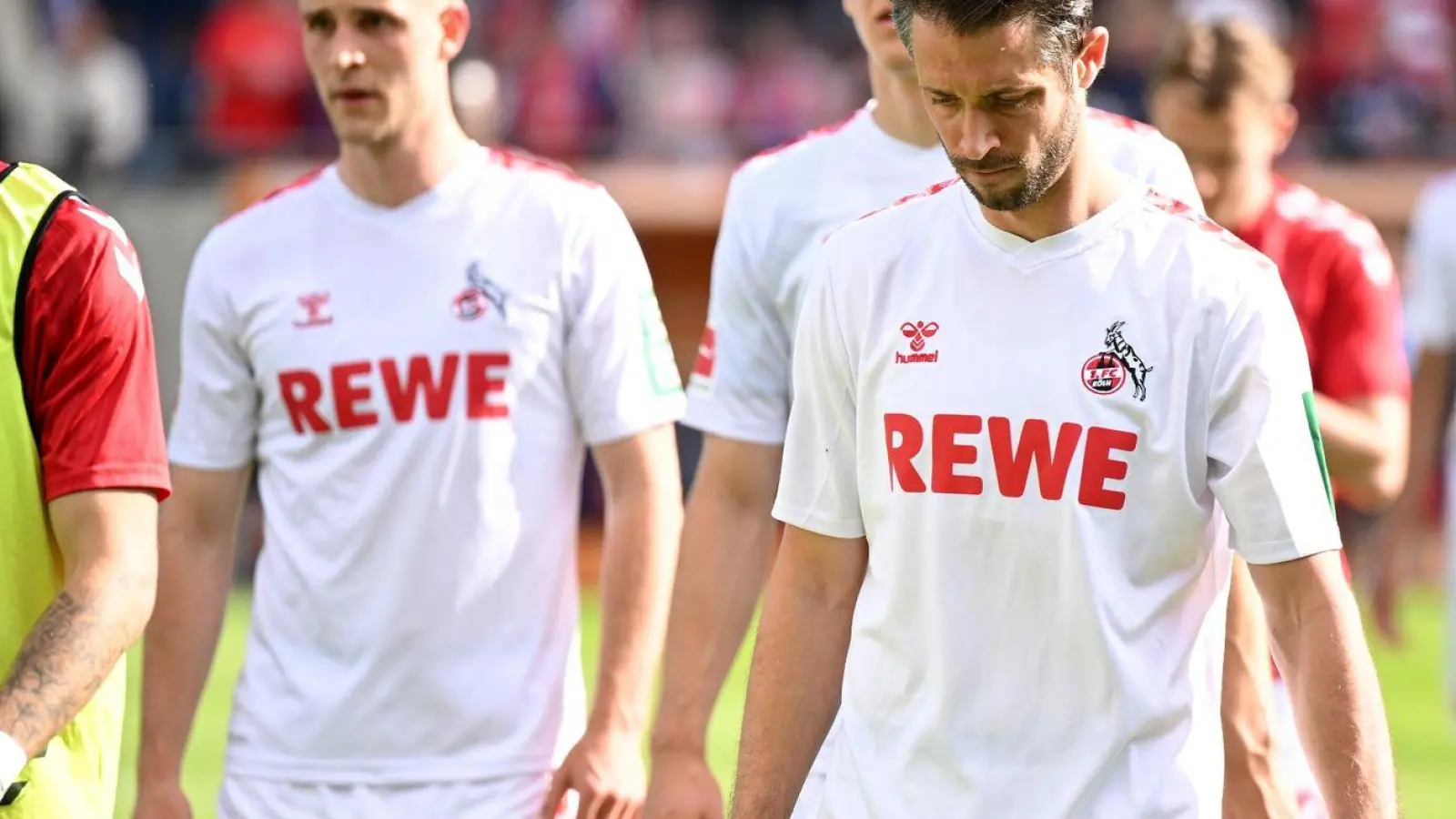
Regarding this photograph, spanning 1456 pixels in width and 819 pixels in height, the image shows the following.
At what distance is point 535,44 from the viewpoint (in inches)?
723

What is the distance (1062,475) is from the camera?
11.0ft

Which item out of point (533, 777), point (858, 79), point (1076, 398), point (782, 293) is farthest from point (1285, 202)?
point (858, 79)

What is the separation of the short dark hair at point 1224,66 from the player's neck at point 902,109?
4.58ft

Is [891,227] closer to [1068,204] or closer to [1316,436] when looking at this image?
[1068,204]

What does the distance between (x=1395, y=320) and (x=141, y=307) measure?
3.29 meters

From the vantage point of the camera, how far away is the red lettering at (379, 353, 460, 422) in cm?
484

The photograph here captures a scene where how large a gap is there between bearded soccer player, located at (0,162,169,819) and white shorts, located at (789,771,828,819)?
3.29 ft

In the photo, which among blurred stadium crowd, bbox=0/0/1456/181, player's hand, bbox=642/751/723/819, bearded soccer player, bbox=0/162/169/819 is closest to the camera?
bearded soccer player, bbox=0/162/169/819

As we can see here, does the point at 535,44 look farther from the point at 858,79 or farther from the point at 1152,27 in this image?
the point at 1152,27

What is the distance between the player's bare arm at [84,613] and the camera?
345cm

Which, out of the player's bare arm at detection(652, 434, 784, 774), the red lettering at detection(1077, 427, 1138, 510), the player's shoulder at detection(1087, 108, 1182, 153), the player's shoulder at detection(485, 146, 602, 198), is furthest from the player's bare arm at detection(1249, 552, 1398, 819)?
the player's shoulder at detection(485, 146, 602, 198)

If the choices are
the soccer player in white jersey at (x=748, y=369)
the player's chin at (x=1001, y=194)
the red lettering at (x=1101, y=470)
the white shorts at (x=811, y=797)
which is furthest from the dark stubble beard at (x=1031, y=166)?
the soccer player in white jersey at (x=748, y=369)

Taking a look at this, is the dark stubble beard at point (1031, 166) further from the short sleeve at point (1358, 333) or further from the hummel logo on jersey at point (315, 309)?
the short sleeve at point (1358, 333)

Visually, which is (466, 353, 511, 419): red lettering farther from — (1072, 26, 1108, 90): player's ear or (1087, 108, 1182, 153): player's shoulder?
(1072, 26, 1108, 90): player's ear
